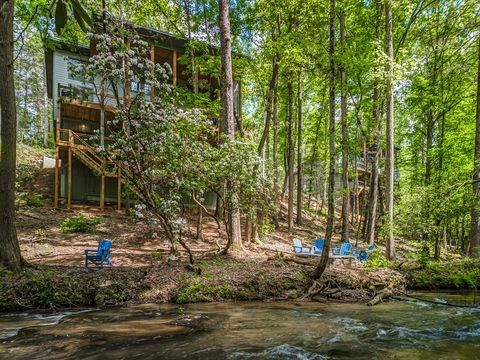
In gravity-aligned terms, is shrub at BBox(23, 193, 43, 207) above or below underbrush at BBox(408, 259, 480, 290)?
above

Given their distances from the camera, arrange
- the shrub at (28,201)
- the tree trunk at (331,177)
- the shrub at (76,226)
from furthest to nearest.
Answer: the shrub at (28,201), the shrub at (76,226), the tree trunk at (331,177)

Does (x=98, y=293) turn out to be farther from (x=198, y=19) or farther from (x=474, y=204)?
(x=198, y=19)

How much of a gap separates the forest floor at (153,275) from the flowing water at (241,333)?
0.52 m

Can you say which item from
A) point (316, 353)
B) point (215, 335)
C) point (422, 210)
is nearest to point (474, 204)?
point (422, 210)

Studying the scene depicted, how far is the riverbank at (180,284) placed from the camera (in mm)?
6750

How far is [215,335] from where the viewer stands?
523 centimetres

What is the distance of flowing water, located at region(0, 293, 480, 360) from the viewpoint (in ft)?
14.9

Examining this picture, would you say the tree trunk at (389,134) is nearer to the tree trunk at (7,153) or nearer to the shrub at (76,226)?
the tree trunk at (7,153)

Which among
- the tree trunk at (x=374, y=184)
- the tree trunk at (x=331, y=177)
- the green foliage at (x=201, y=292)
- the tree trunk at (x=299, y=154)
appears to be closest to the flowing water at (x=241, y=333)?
the green foliage at (x=201, y=292)

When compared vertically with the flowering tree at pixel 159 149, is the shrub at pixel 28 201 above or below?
below

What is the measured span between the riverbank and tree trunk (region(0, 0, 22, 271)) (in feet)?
1.43

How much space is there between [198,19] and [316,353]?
50.9 feet

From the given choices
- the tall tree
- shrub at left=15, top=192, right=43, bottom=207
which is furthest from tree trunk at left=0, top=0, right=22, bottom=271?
Answer: the tall tree

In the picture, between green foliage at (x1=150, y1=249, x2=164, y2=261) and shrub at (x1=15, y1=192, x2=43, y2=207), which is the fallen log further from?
shrub at (x1=15, y1=192, x2=43, y2=207)
